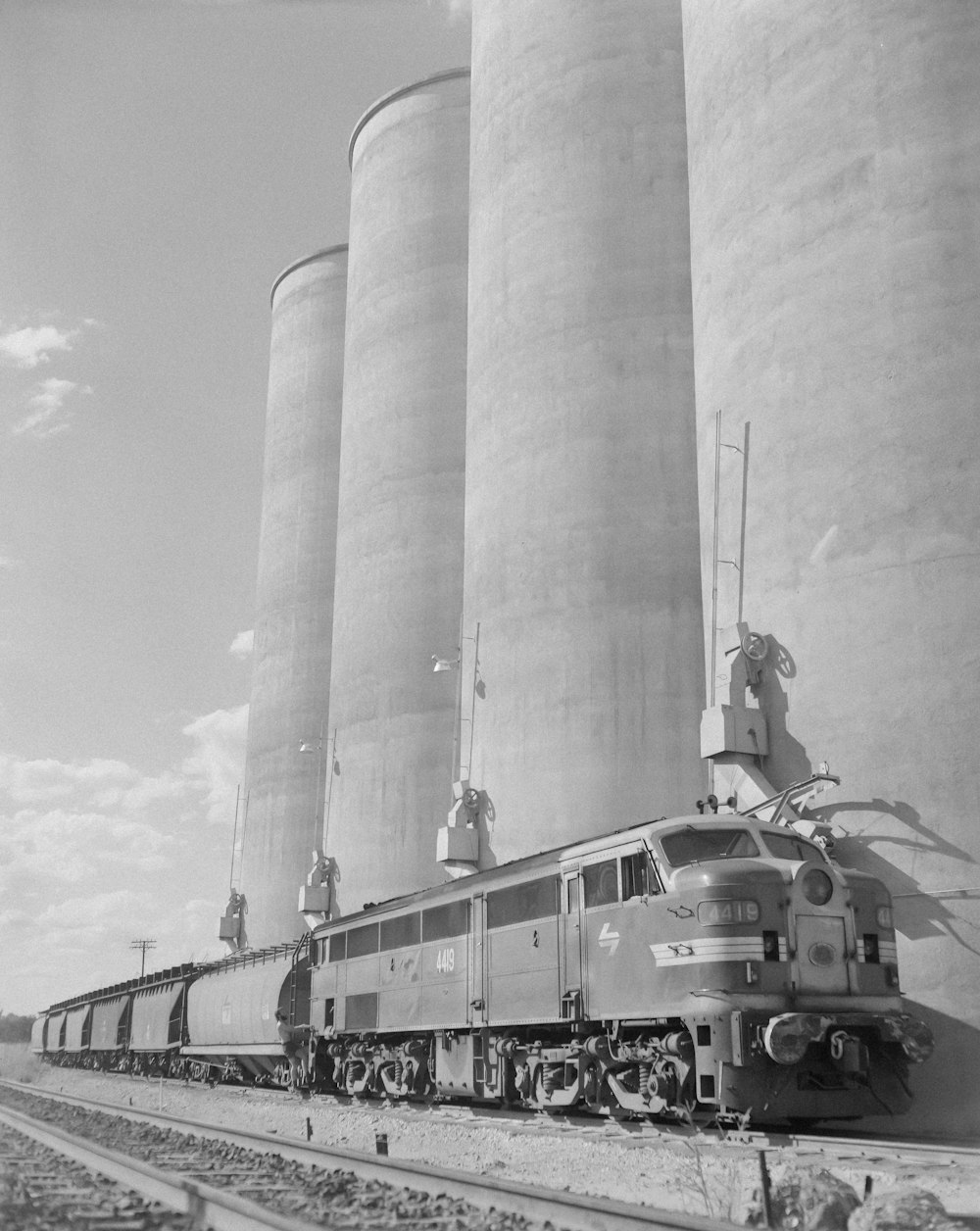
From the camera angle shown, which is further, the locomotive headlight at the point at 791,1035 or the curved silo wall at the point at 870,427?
the curved silo wall at the point at 870,427

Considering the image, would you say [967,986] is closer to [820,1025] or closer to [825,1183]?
[820,1025]

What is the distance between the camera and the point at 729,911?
15.0 metres

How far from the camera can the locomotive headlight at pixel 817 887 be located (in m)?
15.6

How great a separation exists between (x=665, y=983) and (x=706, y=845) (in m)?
1.81

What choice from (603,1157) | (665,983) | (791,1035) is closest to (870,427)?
(665,983)

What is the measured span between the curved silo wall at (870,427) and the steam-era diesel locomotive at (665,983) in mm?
2815

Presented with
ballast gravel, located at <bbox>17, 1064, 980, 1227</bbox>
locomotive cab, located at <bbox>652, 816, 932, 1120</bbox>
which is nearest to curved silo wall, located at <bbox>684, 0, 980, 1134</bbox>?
locomotive cab, located at <bbox>652, 816, 932, 1120</bbox>

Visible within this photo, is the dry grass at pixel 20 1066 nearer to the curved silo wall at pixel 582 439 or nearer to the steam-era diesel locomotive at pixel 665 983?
the curved silo wall at pixel 582 439

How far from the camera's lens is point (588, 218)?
31500 mm

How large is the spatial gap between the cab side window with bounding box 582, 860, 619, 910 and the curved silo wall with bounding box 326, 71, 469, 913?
20.2 meters

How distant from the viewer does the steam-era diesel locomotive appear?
1480cm

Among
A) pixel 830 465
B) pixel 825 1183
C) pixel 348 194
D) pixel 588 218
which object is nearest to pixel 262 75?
pixel 825 1183

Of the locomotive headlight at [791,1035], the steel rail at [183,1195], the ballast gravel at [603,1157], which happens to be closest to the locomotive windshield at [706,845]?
the locomotive headlight at [791,1035]

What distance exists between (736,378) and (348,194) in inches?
1344
